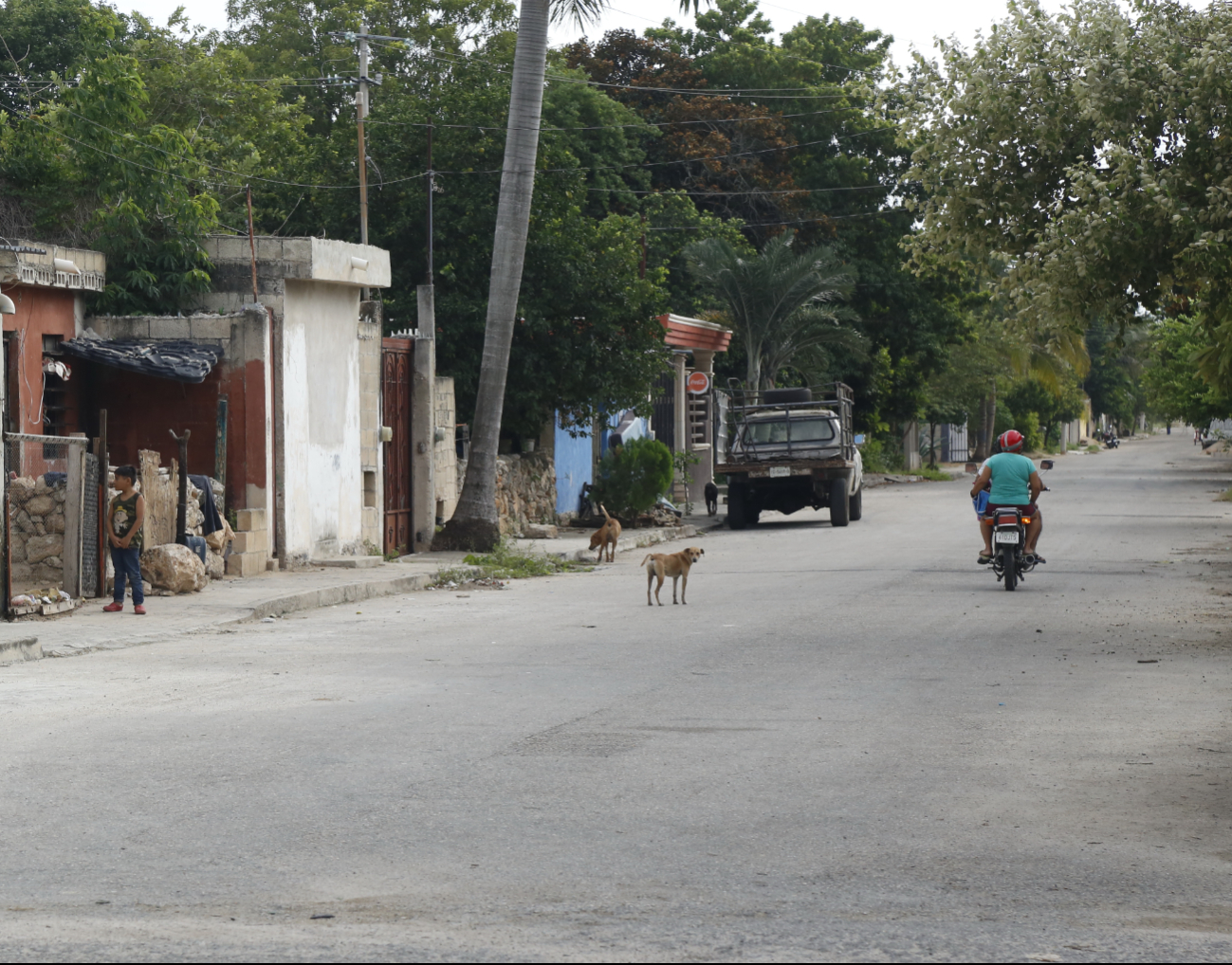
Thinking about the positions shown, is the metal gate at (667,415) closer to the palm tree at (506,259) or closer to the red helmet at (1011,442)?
the palm tree at (506,259)

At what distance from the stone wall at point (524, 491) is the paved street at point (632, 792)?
1199cm

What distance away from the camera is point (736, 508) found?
101ft

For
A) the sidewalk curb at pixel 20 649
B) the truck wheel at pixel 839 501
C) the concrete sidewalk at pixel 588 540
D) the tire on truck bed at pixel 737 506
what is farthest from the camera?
the tire on truck bed at pixel 737 506

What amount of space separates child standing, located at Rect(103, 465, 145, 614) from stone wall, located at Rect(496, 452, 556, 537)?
1106cm

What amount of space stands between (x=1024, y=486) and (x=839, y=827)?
11.8 m

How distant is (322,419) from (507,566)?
3277 mm

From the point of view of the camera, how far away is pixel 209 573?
1828 centimetres

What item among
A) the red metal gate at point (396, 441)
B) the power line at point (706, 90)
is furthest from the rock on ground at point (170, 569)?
the power line at point (706, 90)

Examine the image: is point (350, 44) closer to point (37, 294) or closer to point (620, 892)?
point (37, 294)

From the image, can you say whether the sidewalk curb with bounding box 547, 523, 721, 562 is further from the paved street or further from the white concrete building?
the paved street

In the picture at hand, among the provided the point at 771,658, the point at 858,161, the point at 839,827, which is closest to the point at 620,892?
the point at 839,827

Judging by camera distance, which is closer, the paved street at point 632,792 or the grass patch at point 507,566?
the paved street at point 632,792

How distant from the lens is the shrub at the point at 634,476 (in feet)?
94.1

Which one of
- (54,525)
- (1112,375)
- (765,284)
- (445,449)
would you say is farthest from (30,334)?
(1112,375)
